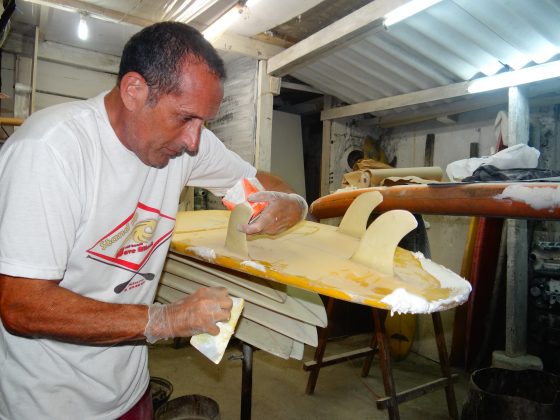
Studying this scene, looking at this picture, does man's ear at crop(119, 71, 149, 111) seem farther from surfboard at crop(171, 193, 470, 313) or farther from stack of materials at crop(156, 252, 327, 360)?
stack of materials at crop(156, 252, 327, 360)

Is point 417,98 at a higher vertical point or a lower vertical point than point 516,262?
higher

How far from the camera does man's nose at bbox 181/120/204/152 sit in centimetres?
109

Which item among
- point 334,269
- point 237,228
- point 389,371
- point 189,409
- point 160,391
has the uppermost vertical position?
point 237,228

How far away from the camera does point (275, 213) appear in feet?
4.89

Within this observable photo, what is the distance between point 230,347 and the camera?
154 inches

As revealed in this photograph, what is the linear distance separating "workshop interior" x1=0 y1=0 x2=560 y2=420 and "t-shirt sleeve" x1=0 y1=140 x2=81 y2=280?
39cm

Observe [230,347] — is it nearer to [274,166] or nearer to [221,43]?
[274,166]

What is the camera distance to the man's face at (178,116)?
1.02m

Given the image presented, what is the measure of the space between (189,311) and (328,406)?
2352mm

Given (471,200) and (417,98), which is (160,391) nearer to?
(471,200)

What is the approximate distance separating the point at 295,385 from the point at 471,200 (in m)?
2.06

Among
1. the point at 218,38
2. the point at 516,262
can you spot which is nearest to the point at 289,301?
the point at 516,262

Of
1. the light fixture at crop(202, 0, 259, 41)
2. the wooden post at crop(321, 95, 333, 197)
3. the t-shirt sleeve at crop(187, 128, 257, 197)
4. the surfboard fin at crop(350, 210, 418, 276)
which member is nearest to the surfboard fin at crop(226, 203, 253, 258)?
the t-shirt sleeve at crop(187, 128, 257, 197)

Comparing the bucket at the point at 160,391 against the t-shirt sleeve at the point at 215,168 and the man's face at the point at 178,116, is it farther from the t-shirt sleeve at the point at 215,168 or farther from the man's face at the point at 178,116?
the man's face at the point at 178,116
